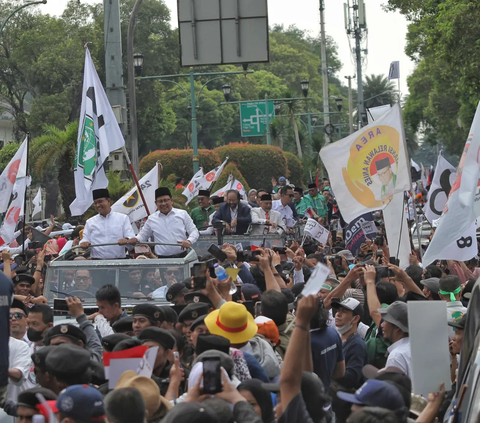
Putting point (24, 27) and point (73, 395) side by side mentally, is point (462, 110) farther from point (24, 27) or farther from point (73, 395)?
point (73, 395)

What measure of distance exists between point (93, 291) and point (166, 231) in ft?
5.60

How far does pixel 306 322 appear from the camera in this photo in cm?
486

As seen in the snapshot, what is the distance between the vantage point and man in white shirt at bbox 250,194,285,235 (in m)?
14.3

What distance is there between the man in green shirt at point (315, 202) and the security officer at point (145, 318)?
14.5 m

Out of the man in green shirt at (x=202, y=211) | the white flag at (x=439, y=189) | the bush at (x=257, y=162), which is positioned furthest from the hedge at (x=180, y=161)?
the white flag at (x=439, y=189)

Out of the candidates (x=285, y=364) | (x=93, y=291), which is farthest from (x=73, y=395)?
(x=93, y=291)

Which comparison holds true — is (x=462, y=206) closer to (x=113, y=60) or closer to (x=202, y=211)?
(x=202, y=211)

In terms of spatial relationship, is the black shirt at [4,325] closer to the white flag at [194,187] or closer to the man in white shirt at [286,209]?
the man in white shirt at [286,209]

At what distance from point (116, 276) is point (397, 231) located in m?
4.10

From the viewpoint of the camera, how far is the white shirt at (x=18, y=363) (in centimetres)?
661

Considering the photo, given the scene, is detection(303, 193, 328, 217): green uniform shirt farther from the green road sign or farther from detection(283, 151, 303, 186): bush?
detection(283, 151, 303, 186): bush

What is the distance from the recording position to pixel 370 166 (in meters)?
12.0

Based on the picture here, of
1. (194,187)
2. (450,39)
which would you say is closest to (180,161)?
(450,39)

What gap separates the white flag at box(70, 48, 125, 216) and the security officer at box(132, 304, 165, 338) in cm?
652
